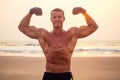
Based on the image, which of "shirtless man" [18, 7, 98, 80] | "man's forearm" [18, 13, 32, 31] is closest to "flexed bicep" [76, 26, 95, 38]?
"shirtless man" [18, 7, 98, 80]

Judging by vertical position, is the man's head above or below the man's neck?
above

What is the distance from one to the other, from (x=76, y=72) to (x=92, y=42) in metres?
11.8

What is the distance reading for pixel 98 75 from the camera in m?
5.92

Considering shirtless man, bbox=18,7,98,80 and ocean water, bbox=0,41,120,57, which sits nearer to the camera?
shirtless man, bbox=18,7,98,80

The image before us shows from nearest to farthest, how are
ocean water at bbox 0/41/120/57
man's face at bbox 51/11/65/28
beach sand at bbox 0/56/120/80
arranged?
1. man's face at bbox 51/11/65/28
2. beach sand at bbox 0/56/120/80
3. ocean water at bbox 0/41/120/57

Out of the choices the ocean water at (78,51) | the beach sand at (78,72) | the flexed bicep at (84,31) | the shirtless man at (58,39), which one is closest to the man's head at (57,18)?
the shirtless man at (58,39)

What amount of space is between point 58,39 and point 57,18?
234 mm

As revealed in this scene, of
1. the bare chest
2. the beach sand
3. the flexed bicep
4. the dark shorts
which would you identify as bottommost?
the beach sand

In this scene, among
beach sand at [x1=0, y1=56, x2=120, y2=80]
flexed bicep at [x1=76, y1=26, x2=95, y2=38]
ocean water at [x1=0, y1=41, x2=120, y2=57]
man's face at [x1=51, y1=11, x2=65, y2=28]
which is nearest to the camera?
man's face at [x1=51, y1=11, x2=65, y2=28]

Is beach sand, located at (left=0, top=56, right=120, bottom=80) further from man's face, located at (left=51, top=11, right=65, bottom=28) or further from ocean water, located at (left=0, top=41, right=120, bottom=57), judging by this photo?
ocean water, located at (left=0, top=41, right=120, bottom=57)

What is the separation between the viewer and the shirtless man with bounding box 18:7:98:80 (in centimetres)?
300

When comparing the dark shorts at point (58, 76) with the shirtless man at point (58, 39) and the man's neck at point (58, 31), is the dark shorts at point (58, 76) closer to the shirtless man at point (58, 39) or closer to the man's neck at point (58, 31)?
the shirtless man at point (58, 39)

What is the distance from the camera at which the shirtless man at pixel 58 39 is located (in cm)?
300

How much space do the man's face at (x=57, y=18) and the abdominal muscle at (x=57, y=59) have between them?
242mm
